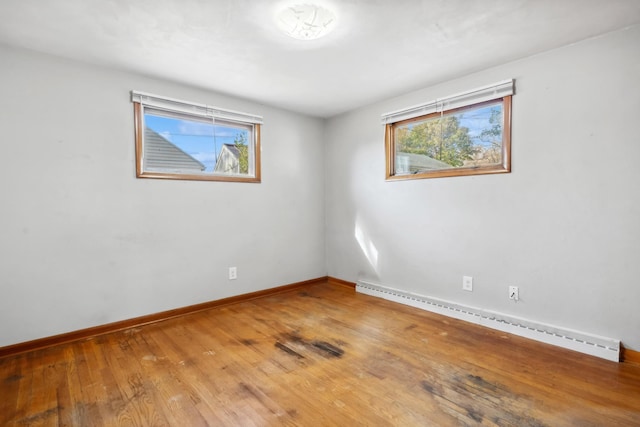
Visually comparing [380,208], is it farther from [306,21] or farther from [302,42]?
[306,21]

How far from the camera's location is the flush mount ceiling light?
1720 millimetres

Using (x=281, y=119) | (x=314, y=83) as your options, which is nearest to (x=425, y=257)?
(x=314, y=83)

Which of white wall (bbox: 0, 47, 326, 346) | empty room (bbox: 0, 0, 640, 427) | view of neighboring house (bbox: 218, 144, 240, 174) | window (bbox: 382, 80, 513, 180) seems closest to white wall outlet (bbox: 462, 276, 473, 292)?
empty room (bbox: 0, 0, 640, 427)

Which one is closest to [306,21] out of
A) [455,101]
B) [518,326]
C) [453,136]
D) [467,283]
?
[455,101]

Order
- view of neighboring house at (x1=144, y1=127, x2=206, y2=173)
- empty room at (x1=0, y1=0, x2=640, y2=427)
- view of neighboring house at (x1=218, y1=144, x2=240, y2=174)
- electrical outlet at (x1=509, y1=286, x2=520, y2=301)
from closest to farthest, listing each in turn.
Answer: empty room at (x1=0, y1=0, x2=640, y2=427) → electrical outlet at (x1=509, y1=286, x2=520, y2=301) → view of neighboring house at (x1=144, y1=127, x2=206, y2=173) → view of neighboring house at (x1=218, y1=144, x2=240, y2=174)

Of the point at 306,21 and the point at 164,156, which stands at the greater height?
the point at 306,21

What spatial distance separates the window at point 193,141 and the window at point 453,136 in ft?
5.15

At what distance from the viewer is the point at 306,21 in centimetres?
179

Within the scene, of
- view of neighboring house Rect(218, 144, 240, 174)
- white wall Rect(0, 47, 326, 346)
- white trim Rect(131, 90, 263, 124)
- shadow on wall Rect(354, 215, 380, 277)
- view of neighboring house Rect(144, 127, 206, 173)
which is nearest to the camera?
white wall Rect(0, 47, 326, 346)

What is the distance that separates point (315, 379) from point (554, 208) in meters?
2.10

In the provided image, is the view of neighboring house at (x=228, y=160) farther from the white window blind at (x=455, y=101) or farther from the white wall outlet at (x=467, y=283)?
the white wall outlet at (x=467, y=283)

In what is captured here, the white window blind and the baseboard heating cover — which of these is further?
the white window blind

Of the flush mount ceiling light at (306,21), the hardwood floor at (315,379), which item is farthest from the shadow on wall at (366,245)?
the flush mount ceiling light at (306,21)

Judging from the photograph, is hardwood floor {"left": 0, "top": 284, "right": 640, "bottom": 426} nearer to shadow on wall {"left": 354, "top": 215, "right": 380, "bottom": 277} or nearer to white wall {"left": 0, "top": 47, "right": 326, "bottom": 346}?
white wall {"left": 0, "top": 47, "right": 326, "bottom": 346}
